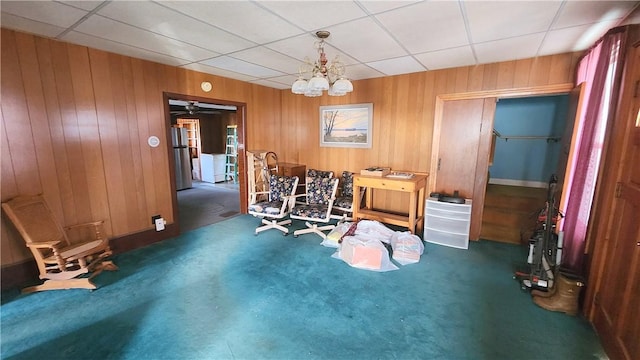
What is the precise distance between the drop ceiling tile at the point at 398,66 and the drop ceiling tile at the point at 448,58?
4.2 inches

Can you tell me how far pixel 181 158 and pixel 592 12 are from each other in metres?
7.52

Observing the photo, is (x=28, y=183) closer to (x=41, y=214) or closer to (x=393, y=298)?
(x=41, y=214)

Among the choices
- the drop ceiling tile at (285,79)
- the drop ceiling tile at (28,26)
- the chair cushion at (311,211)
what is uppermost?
the drop ceiling tile at (285,79)

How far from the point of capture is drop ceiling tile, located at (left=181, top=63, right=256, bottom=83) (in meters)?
3.44

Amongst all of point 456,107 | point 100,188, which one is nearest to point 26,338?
point 100,188

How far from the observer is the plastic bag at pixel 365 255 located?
2.82m

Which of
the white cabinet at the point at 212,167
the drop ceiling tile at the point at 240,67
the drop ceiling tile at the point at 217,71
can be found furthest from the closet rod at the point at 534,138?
the white cabinet at the point at 212,167

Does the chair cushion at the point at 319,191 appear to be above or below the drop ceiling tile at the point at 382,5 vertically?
below

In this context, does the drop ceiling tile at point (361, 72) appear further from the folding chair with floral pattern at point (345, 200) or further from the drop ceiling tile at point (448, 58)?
the folding chair with floral pattern at point (345, 200)

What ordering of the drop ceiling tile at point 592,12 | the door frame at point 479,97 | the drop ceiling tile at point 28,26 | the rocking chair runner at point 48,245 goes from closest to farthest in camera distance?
the drop ceiling tile at point 592,12 < the drop ceiling tile at point 28,26 < the rocking chair runner at point 48,245 < the door frame at point 479,97

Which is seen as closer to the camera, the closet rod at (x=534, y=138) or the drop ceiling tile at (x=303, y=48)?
the drop ceiling tile at (x=303, y=48)

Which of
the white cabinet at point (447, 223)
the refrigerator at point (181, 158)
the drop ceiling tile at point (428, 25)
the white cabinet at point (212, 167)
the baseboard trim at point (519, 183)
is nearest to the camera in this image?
the drop ceiling tile at point (428, 25)

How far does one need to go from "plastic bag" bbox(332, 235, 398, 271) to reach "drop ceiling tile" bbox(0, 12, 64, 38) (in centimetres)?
348

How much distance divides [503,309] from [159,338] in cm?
274
